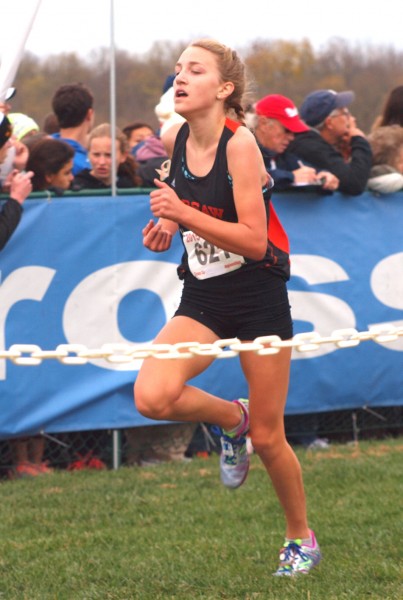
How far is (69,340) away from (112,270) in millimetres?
552

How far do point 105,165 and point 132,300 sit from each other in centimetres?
105

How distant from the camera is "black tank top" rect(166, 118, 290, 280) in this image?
4508 millimetres

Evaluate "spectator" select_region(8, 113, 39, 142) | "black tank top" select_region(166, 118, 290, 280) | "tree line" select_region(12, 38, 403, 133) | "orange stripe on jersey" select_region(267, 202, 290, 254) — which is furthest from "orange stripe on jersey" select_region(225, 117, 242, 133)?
"tree line" select_region(12, 38, 403, 133)

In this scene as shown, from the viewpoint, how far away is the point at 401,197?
842 centimetres

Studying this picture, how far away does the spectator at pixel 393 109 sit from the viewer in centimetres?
913

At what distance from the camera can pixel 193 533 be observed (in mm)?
5664

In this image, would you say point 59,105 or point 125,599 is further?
point 59,105

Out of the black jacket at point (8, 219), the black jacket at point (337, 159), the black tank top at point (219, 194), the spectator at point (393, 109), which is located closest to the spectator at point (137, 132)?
the spectator at point (393, 109)

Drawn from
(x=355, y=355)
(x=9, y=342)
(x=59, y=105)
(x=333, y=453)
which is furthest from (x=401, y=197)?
(x=9, y=342)

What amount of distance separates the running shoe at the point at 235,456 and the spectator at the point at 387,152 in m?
3.66

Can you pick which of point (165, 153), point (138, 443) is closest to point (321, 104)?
point (165, 153)

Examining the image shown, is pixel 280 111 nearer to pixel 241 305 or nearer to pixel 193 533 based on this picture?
pixel 193 533

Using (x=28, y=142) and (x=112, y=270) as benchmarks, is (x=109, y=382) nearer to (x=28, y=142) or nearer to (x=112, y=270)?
(x=112, y=270)

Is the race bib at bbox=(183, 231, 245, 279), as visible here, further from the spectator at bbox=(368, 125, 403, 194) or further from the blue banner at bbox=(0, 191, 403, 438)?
the spectator at bbox=(368, 125, 403, 194)
